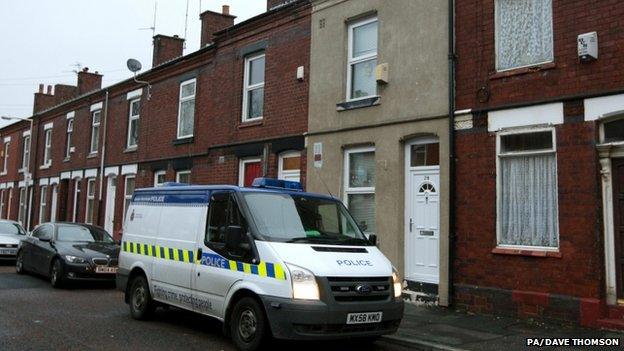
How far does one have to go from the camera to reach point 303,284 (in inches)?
247

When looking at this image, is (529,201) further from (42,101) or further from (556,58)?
(42,101)

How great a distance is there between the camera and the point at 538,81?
9.14 m

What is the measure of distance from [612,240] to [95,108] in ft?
67.6

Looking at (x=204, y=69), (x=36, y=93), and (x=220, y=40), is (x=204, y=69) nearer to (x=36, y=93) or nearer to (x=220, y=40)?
(x=220, y=40)

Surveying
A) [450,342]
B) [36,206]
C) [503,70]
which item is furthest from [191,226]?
[36,206]

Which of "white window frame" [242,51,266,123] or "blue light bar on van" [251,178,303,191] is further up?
"white window frame" [242,51,266,123]

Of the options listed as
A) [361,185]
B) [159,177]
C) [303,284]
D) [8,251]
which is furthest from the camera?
[159,177]

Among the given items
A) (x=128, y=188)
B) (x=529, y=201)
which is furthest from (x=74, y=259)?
(x=529, y=201)

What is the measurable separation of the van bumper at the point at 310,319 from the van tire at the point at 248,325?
0.19 m

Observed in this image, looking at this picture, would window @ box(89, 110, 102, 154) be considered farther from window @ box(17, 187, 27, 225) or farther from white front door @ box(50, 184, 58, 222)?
window @ box(17, 187, 27, 225)

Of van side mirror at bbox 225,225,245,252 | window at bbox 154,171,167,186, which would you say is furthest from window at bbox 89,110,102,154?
van side mirror at bbox 225,225,245,252

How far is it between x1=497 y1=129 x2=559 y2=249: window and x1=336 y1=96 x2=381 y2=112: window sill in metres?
2.90

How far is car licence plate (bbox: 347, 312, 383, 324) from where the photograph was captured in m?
6.36

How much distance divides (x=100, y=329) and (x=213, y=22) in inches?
→ 494
